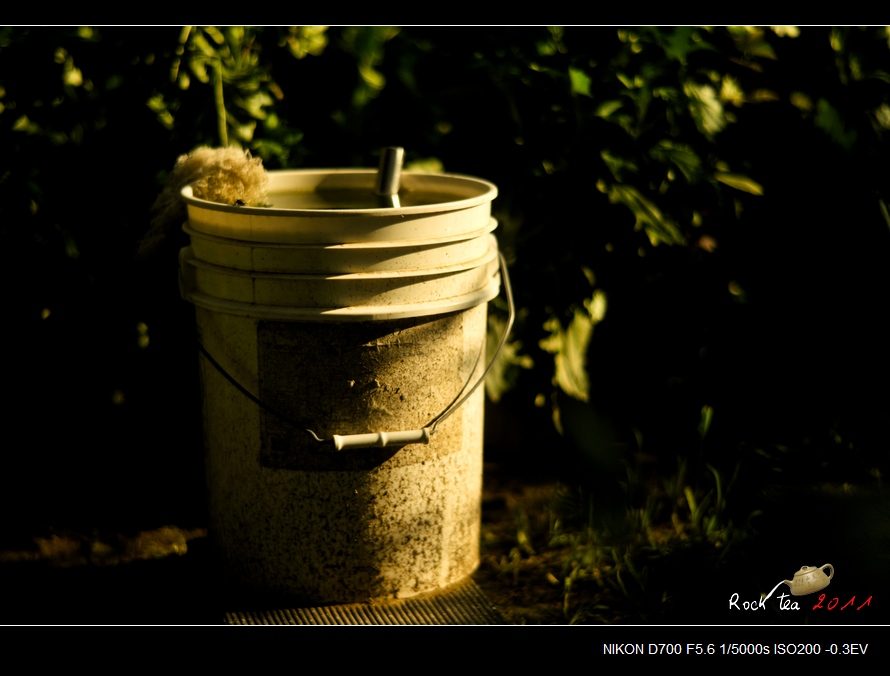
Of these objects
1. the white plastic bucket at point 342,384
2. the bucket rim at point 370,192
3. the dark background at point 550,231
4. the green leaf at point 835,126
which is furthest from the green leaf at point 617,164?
the green leaf at point 835,126

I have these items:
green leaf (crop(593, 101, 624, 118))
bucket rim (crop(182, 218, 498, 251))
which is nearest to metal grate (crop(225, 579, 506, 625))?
bucket rim (crop(182, 218, 498, 251))

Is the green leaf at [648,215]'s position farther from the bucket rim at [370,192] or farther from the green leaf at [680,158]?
the bucket rim at [370,192]

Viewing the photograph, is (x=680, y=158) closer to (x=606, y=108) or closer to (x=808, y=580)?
(x=606, y=108)

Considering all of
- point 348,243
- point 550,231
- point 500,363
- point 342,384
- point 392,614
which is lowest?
point 392,614

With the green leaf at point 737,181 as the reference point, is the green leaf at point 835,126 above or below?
above

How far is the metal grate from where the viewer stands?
2293 mm

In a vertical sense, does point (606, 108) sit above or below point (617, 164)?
above

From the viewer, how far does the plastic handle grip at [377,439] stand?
2193mm

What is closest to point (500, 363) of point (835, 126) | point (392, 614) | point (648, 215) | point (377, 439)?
point (648, 215)

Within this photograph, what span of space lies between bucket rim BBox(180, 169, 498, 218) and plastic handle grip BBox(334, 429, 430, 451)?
518 mm

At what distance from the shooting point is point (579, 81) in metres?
2.68

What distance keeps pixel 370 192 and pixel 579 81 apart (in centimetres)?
68

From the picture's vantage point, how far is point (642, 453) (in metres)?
3.21

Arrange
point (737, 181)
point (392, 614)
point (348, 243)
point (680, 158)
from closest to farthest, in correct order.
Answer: point (348, 243) → point (392, 614) → point (680, 158) → point (737, 181)
